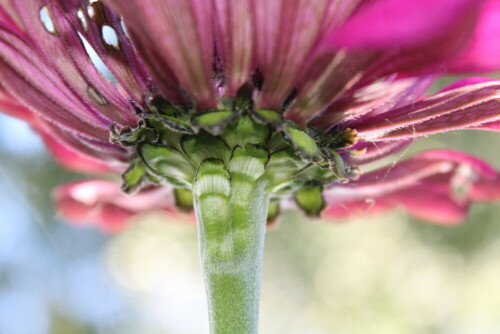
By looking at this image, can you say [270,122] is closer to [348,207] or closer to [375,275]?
[348,207]

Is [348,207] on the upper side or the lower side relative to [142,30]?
upper

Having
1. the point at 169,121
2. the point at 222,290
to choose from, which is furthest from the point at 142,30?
the point at 222,290

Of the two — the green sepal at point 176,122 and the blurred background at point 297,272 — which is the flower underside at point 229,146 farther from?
the blurred background at point 297,272

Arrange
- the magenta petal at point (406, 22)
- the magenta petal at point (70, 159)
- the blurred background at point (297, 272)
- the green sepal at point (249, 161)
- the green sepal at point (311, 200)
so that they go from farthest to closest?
1. the blurred background at point (297, 272)
2. the magenta petal at point (70, 159)
3. the green sepal at point (311, 200)
4. the green sepal at point (249, 161)
5. the magenta petal at point (406, 22)

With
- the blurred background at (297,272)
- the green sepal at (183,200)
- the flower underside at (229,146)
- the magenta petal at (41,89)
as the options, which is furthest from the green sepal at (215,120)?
the blurred background at (297,272)

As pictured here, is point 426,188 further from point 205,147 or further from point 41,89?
point 41,89

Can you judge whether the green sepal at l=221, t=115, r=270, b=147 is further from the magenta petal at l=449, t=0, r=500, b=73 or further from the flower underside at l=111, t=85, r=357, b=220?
the magenta petal at l=449, t=0, r=500, b=73

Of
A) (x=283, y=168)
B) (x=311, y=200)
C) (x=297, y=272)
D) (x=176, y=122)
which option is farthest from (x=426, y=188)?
(x=297, y=272)
